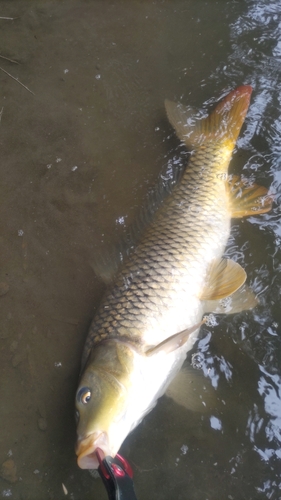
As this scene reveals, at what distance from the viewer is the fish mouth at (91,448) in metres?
1.74

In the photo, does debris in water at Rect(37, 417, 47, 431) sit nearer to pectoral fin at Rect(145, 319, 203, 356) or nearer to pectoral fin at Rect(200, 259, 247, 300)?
pectoral fin at Rect(145, 319, 203, 356)

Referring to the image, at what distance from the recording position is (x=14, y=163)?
3.06 meters

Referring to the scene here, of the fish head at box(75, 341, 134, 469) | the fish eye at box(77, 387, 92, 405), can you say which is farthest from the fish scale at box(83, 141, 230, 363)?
the fish eye at box(77, 387, 92, 405)

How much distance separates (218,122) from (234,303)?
121 cm

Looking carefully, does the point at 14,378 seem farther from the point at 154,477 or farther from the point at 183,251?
the point at 183,251

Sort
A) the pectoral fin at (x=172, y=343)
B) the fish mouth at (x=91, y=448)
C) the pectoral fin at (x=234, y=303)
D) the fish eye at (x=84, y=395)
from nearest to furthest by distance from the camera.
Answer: the fish mouth at (x=91, y=448) < the fish eye at (x=84, y=395) < the pectoral fin at (x=172, y=343) < the pectoral fin at (x=234, y=303)

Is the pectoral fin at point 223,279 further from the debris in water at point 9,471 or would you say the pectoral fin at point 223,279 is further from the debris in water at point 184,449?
the debris in water at point 9,471

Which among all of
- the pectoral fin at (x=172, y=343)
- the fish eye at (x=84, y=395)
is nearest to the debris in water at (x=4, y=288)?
the fish eye at (x=84, y=395)

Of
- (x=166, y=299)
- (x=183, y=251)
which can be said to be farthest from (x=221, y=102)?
(x=166, y=299)

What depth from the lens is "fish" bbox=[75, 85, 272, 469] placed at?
1.88 meters

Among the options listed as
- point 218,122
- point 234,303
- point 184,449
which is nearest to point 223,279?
point 234,303

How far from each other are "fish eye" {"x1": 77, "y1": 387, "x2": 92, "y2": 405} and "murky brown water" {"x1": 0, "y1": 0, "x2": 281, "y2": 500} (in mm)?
431

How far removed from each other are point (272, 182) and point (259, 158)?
0.21 metres

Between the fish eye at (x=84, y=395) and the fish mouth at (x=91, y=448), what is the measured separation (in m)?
0.15
